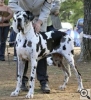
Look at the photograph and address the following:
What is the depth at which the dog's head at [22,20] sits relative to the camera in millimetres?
6238

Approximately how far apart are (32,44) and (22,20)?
1.63ft

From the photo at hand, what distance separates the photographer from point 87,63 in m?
11.5

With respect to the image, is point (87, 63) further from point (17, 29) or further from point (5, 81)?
point (17, 29)

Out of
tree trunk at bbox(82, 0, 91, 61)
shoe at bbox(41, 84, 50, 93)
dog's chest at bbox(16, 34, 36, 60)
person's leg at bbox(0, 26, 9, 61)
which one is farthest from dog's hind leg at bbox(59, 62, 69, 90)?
person's leg at bbox(0, 26, 9, 61)

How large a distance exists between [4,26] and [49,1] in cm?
521

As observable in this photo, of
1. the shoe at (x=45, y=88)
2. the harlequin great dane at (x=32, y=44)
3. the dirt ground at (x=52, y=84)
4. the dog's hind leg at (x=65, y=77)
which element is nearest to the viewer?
the harlequin great dane at (x=32, y=44)

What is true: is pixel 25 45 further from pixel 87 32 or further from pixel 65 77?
pixel 87 32

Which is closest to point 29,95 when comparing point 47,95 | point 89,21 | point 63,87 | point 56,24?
point 47,95

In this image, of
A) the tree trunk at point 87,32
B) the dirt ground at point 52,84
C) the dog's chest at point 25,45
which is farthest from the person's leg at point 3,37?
the dog's chest at point 25,45

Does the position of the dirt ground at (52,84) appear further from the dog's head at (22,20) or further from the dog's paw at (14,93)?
the dog's head at (22,20)

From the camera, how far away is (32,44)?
646 cm

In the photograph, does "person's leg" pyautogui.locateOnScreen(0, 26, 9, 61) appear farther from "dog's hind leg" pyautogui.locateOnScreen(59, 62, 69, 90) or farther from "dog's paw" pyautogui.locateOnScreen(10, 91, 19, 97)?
"dog's paw" pyautogui.locateOnScreen(10, 91, 19, 97)

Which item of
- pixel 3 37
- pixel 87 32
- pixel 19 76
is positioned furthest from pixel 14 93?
pixel 3 37

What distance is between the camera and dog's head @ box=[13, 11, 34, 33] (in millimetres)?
6238
